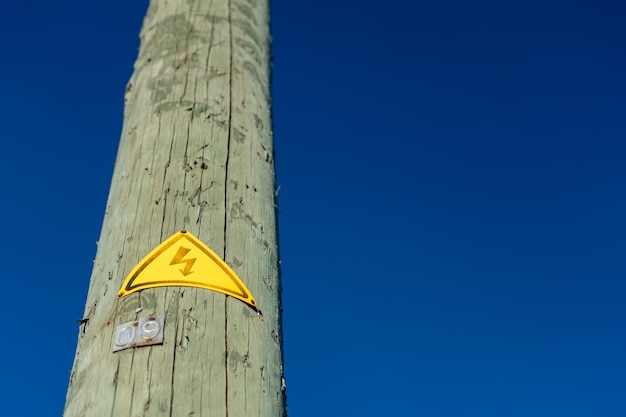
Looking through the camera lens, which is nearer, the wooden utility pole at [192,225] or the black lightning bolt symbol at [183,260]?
the wooden utility pole at [192,225]

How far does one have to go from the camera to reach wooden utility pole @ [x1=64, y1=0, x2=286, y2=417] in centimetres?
156

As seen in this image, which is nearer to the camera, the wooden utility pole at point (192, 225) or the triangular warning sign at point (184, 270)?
the wooden utility pole at point (192, 225)

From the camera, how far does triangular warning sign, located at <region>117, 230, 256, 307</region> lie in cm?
175

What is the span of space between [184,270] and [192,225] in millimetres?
174

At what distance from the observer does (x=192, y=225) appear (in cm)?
190

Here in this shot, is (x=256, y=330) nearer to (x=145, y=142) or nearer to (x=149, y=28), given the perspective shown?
(x=145, y=142)

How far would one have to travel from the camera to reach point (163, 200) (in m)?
1.97

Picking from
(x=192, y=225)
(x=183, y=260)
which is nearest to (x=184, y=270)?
(x=183, y=260)

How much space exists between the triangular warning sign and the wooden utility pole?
0.02 m

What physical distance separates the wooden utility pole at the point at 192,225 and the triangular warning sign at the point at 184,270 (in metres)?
0.02

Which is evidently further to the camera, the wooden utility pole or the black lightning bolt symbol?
the black lightning bolt symbol

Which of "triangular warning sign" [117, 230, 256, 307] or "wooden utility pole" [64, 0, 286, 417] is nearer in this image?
"wooden utility pole" [64, 0, 286, 417]

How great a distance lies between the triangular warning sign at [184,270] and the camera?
1748 mm

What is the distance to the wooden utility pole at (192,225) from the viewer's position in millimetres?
1562
